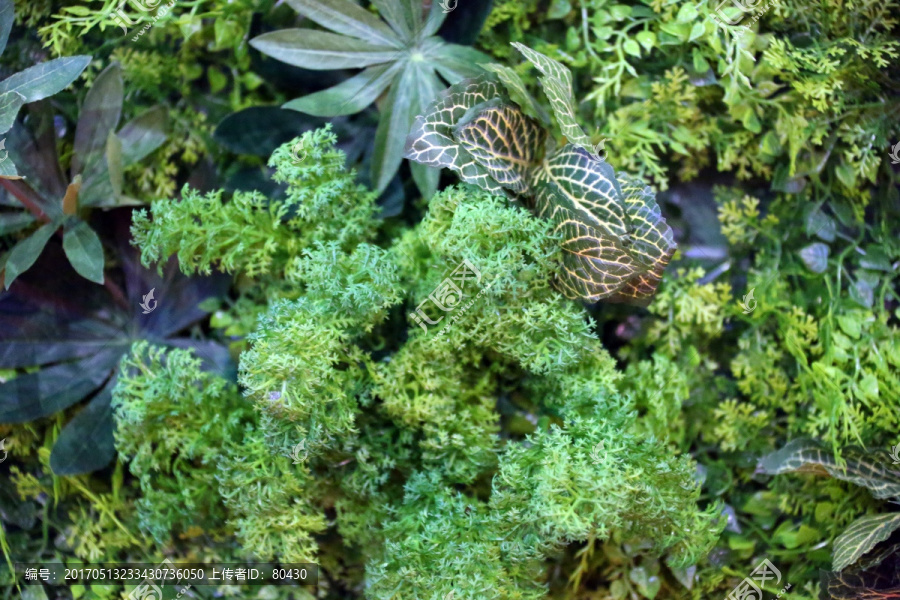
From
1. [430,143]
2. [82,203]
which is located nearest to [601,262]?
[430,143]

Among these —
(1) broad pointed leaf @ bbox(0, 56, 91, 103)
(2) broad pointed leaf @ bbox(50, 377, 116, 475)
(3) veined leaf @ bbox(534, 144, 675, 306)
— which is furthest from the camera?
(2) broad pointed leaf @ bbox(50, 377, 116, 475)

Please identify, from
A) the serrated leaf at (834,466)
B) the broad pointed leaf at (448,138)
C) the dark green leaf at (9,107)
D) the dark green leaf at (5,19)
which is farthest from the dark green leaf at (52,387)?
the serrated leaf at (834,466)

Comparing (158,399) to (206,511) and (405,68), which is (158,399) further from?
(405,68)

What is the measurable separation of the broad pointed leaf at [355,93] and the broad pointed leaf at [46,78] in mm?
366

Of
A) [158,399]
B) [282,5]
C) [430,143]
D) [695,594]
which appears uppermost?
[282,5]

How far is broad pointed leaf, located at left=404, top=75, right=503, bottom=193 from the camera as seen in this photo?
107 centimetres

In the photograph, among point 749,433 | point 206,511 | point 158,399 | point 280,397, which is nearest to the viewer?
point 280,397

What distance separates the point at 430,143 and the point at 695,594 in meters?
0.98

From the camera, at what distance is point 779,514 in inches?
53.9

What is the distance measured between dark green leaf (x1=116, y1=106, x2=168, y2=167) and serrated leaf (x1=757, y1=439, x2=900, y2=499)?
4.35ft

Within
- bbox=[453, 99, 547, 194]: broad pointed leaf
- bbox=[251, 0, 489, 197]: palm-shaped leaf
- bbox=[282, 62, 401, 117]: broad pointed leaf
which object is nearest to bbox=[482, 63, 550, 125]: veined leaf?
bbox=[453, 99, 547, 194]: broad pointed leaf

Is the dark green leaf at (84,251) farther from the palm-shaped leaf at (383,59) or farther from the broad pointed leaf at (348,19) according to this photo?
the broad pointed leaf at (348,19)

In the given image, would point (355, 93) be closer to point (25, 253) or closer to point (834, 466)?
point (25, 253)

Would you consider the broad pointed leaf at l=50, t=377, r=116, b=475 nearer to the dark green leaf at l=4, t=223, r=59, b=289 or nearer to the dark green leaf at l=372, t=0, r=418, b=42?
the dark green leaf at l=4, t=223, r=59, b=289
